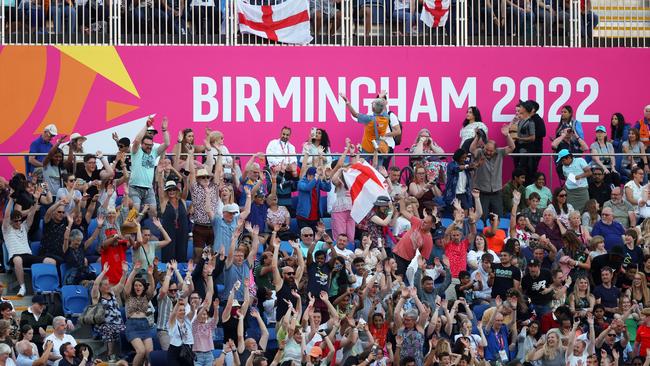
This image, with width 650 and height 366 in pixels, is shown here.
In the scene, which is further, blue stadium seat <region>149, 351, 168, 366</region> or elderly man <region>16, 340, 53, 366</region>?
blue stadium seat <region>149, 351, 168, 366</region>

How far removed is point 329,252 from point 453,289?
1.81 m

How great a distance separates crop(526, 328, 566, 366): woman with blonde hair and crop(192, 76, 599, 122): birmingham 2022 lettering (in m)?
6.10

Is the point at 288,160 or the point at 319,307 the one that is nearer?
the point at 319,307

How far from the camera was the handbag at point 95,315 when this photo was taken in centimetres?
2653

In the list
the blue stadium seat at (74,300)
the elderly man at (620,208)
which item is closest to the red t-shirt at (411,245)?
the elderly man at (620,208)

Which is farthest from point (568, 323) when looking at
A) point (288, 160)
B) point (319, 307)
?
point (288, 160)

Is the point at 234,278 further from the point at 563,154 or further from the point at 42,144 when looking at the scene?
the point at 563,154

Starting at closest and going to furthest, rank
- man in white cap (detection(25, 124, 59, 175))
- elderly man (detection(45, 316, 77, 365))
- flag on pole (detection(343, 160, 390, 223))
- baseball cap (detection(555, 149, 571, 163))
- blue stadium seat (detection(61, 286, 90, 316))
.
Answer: elderly man (detection(45, 316, 77, 365)) → blue stadium seat (detection(61, 286, 90, 316)) → flag on pole (detection(343, 160, 390, 223)) → man in white cap (detection(25, 124, 59, 175)) → baseball cap (detection(555, 149, 571, 163))

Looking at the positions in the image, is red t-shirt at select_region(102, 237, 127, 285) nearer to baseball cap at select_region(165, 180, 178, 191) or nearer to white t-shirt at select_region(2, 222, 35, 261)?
white t-shirt at select_region(2, 222, 35, 261)

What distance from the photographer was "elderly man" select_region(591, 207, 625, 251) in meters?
30.0

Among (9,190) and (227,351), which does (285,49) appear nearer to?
(9,190)

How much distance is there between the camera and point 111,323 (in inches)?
1046

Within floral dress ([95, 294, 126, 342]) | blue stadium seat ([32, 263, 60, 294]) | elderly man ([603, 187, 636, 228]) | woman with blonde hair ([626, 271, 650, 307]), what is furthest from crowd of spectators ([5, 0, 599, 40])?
floral dress ([95, 294, 126, 342])

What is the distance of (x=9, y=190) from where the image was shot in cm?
2897
